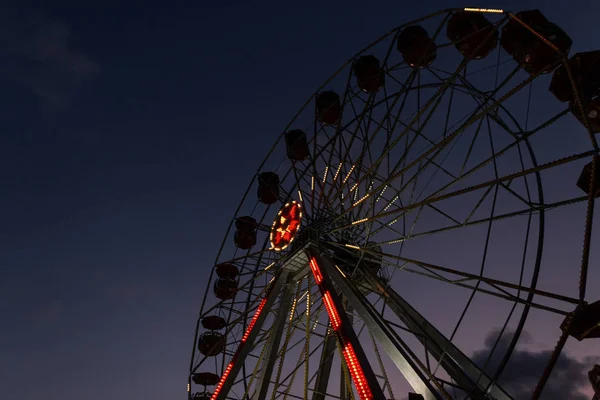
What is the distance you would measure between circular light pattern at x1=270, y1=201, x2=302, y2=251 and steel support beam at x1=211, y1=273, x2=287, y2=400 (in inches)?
40.4

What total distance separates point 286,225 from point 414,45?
5.99 m

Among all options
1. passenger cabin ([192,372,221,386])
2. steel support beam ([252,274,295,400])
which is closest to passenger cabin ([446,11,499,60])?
steel support beam ([252,274,295,400])

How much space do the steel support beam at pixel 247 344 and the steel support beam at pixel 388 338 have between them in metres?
2.06

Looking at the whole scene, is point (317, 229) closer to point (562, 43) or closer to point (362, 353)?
point (362, 353)

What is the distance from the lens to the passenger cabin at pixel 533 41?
8484 mm

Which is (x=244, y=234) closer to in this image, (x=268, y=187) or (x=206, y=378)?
(x=268, y=187)

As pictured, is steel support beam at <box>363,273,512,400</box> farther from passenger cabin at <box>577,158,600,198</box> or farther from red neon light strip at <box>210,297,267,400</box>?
passenger cabin at <box>577,158,600,198</box>

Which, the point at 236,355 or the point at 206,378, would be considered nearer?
the point at 236,355

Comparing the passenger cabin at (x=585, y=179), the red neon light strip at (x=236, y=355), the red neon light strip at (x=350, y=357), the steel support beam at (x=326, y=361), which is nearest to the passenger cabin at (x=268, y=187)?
the red neon light strip at (x=236, y=355)

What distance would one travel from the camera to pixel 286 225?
1408 centimetres

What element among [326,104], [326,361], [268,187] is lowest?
[326,361]

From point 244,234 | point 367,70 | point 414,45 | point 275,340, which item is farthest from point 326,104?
point 275,340

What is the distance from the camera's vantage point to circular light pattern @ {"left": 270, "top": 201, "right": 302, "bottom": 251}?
1358 centimetres

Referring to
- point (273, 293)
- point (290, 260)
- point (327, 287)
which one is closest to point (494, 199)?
point (327, 287)
